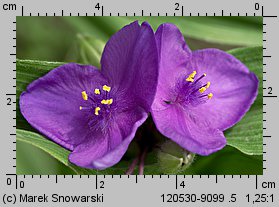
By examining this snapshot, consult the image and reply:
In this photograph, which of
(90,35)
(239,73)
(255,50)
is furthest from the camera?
(90,35)

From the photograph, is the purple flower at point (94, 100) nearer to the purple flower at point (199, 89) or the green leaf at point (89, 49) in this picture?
the purple flower at point (199, 89)

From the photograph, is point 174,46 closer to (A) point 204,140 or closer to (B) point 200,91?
(B) point 200,91

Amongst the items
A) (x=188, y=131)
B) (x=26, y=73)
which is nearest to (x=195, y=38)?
(x=188, y=131)

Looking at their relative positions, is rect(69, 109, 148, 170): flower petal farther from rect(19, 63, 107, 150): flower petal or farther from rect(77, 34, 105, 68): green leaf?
rect(77, 34, 105, 68): green leaf

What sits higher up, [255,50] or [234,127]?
[255,50]

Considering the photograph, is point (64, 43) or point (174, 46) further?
point (64, 43)

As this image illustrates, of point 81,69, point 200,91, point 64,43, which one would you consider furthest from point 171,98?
point 64,43

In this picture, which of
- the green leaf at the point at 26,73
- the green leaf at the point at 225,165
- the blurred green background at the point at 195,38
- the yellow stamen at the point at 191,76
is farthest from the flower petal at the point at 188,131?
the green leaf at the point at 26,73
